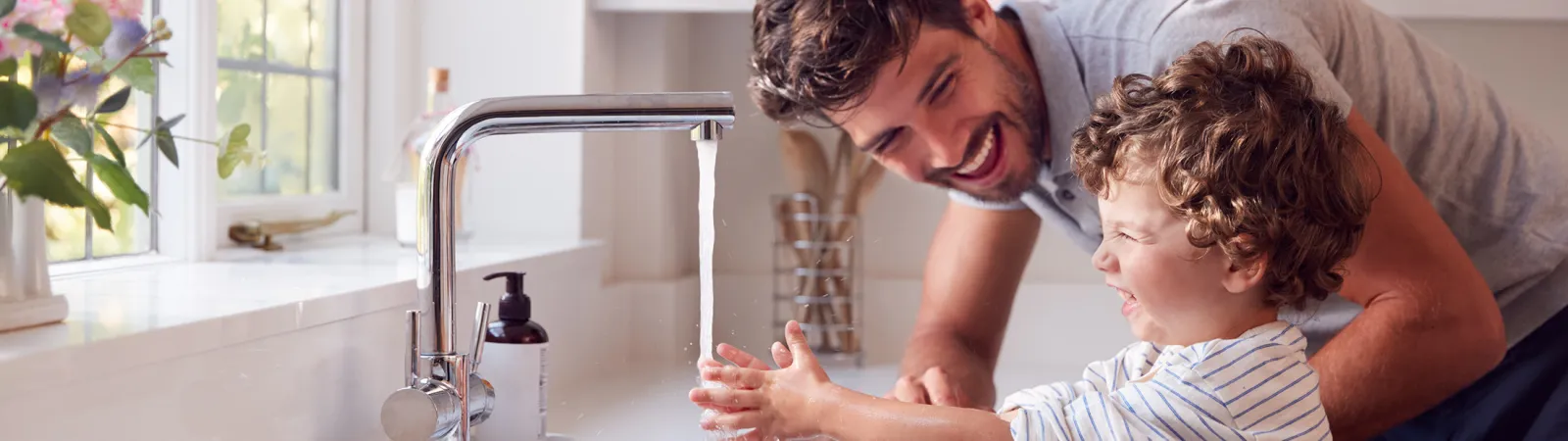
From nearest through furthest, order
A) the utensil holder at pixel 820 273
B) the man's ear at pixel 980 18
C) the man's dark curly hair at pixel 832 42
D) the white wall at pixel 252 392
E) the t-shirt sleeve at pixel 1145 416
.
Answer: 1. the white wall at pixel 252 392
2. the t-shirt sleeve at pixel 1145 416
3. the man's dark curly hair at pixel 832 42
4. the man's ear at pixel 980 18
5. the utensil holder at pixel 820 273

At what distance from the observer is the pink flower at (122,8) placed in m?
0.84

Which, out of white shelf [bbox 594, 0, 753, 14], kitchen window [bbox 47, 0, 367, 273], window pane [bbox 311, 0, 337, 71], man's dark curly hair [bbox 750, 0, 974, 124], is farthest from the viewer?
white shelf [bbox 594, 0, 753, 14]

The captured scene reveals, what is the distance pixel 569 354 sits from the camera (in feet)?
5.33

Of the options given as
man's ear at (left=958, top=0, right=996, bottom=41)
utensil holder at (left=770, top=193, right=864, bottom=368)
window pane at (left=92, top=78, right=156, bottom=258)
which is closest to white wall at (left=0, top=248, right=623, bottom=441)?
window pane at (left=92, top=78, right=156, bottom=258)

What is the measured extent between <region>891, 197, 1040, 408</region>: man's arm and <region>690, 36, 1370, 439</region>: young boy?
0.45 m

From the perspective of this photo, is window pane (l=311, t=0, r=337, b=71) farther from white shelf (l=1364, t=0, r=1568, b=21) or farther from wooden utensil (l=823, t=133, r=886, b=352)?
white shelf (l=1364, t=0, r=1568, b=21)

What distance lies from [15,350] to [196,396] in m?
0.15

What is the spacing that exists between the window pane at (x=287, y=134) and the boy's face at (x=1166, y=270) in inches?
42.4


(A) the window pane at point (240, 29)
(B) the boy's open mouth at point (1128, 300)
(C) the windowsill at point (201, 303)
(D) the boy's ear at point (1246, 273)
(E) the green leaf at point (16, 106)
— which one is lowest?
(C) the windowsill at point (201, 303)

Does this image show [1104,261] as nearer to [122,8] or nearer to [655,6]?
[122,8]

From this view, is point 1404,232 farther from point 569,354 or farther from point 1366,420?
point 569,354

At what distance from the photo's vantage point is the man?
1070mm

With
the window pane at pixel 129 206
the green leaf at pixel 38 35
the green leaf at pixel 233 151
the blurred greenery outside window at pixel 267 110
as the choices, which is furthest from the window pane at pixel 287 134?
the green leaf at pixel 38 35

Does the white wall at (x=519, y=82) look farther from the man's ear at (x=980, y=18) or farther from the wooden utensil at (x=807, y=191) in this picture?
the man's ear at (x=980, y=18)
